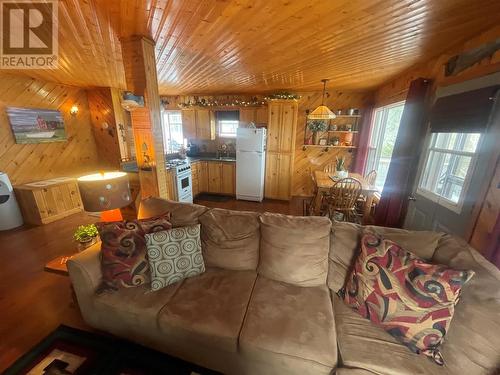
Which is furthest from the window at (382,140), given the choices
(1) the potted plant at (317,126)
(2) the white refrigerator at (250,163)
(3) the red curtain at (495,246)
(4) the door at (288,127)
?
(2) the white refrigerator at (250,163)

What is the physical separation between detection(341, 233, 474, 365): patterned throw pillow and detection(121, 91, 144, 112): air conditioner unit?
90.9 inches

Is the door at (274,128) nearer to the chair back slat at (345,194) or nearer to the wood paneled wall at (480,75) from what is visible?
the chair back slat at (345,194)

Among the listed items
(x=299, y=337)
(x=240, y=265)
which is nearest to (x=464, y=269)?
(x=299, y=337)

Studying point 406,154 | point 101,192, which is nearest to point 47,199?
point 101,192

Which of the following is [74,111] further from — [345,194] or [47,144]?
[345,194]

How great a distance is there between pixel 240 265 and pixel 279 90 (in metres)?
3.82

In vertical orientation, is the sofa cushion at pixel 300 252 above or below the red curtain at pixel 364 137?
below

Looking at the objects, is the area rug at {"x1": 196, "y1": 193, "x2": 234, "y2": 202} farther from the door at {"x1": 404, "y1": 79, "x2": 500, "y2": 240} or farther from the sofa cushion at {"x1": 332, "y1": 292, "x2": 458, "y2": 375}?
the sofa cushion at {"x1": 332, "y1": 292, "x2": 458, "y2": 375}

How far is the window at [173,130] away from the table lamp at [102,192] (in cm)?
397

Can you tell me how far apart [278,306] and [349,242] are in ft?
2.23

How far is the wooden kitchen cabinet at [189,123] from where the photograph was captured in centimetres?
491

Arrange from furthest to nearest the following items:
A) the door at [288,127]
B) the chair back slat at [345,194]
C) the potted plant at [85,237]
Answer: the door at [288,127] < the chair back slat at [345,194] < the potted plant at [85,237]

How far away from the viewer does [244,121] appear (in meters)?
4.72

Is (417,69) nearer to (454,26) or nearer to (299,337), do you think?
(454,26)
